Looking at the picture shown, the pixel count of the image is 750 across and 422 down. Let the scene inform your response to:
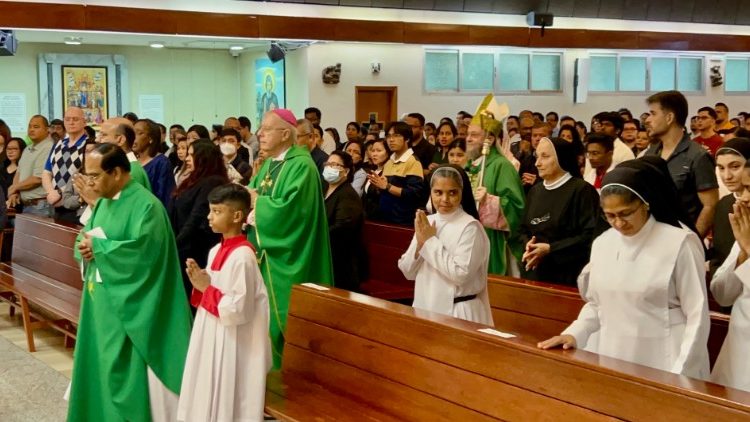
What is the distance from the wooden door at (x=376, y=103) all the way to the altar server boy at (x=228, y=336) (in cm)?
1224

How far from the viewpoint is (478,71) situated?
18250mm

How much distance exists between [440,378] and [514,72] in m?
15.1

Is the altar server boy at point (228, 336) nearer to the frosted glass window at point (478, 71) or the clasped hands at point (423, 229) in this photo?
the clasped hands at point (423, 229)

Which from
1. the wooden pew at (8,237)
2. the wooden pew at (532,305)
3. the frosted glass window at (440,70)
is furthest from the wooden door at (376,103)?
the wooden pew at (532,305)

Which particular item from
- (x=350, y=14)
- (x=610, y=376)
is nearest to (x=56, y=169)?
(x=610, y=376)

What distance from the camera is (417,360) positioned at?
4.28 m

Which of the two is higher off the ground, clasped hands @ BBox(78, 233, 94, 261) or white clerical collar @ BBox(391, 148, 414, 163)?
white clerical collar @ BBox(391, 148, 414, 163)

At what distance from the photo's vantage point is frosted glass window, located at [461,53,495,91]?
1809 cm

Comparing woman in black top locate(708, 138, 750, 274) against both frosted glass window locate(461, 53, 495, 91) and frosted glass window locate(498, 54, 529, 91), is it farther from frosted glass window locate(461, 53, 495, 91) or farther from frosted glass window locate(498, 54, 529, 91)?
Answer: frosted glass window locate(498, 54, 529, 91)

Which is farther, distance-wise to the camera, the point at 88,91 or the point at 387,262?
the point at 88,91

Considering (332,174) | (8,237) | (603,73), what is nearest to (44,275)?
(8,237)

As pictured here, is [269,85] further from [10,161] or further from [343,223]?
[343,223]

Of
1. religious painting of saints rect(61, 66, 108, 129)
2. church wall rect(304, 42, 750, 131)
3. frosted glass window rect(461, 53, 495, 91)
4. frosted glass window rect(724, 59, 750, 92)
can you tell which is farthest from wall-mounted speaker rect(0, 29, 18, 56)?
→ frosted glass window rect(724, 59, 750, 92)

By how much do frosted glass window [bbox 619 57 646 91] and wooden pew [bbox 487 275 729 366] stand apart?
1553 cm
